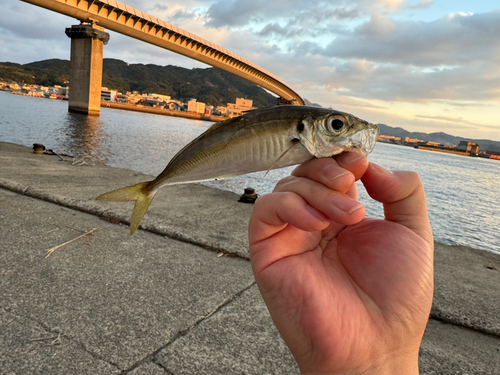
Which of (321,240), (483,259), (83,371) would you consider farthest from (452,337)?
(483,259)

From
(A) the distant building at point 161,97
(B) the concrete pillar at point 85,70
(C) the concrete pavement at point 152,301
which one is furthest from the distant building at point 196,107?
(C) the concrete pavement at point 152,301

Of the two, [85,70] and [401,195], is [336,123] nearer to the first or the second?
[401,195]

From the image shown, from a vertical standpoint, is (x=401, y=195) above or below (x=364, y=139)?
below

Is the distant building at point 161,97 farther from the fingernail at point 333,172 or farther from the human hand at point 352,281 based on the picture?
the fingernail at point 333,172

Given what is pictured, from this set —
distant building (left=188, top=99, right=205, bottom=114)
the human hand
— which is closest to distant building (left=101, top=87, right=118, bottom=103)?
distant building (left=188, top=99, right=205, bottom=114)

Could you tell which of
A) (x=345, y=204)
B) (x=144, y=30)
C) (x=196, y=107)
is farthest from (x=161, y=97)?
(x=345, y=204)
